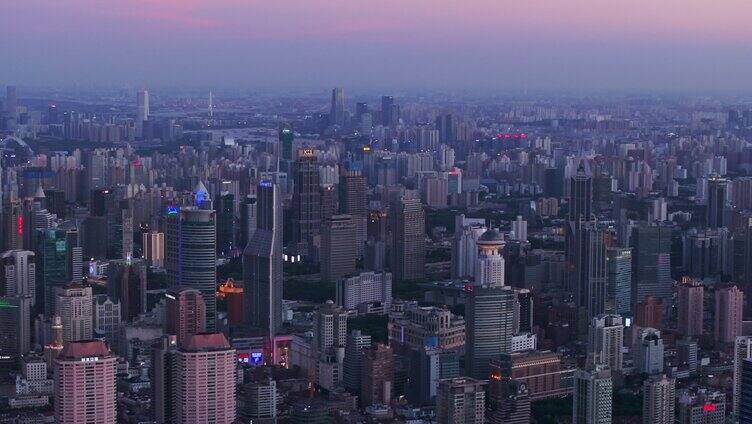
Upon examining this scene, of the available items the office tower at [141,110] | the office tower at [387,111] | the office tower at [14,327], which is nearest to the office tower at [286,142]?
the office tower at [387,111]

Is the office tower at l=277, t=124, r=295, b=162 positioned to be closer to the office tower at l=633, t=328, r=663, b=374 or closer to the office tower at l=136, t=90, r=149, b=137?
the office tower at l=136, t=90, r=149, b=137

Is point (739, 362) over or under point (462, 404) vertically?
over

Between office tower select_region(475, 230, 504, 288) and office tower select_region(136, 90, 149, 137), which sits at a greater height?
office tower select_region(136, 90, 149, 137)

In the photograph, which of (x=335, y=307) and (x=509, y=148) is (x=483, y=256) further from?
(x=509, y=148)

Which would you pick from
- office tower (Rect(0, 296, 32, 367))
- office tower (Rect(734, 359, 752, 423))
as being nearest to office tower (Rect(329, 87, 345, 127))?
office tower (Rect(0, 296, 32, 367))

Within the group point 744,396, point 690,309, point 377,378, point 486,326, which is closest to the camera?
point 744,396

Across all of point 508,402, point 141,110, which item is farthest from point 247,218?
point 508,402

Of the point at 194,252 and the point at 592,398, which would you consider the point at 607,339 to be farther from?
the point at 194,252
